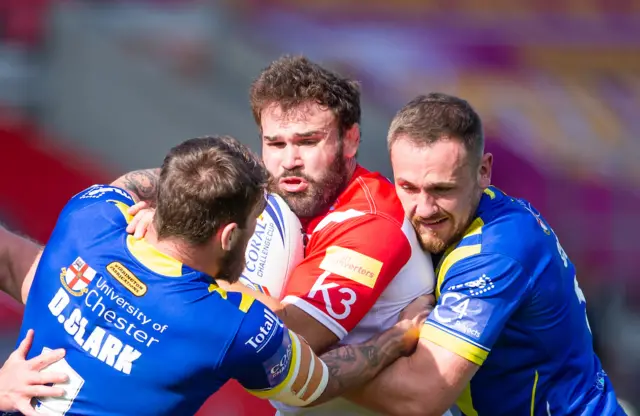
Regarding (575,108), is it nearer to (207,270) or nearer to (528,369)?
(528,369)

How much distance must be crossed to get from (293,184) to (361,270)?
2.09ft

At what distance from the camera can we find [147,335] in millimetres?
2988

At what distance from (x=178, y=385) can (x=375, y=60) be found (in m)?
8.45

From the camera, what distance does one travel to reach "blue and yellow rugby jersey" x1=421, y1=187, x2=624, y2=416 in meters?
3.64

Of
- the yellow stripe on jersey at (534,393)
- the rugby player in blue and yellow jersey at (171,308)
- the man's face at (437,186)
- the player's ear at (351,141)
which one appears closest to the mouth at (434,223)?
the man's face at (437,186)

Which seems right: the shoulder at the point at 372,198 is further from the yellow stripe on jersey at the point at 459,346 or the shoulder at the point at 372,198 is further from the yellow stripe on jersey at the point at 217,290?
the yellow stripe on jersey at the point at 217,290

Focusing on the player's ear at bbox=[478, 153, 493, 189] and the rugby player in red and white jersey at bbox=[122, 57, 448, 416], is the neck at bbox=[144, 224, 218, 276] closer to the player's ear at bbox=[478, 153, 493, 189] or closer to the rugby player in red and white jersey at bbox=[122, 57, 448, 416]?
the rugby player in red and white jersey at bbox=[122, 57, 448, 416]

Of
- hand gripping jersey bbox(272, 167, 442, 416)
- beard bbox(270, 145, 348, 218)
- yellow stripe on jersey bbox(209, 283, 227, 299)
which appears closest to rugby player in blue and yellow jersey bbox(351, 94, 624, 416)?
hand gripping jersey bbox(272, 167, 442, 416)

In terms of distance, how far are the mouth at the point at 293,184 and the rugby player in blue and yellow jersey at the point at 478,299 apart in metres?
0.47

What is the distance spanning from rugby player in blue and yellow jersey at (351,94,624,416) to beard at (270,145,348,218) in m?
0.41

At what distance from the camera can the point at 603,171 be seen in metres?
10.5

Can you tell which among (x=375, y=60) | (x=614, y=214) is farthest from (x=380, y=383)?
(x=375, y=60)

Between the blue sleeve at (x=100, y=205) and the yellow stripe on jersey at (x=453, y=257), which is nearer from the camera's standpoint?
the blue sleeve at (x=100, y=205)

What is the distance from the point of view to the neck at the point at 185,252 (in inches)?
122
